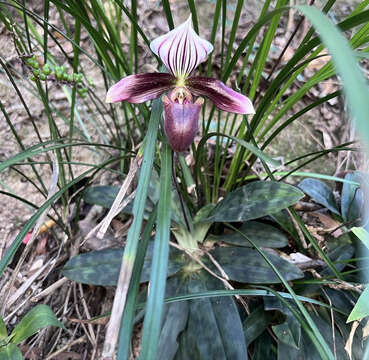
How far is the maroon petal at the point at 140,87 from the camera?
613 millimetres

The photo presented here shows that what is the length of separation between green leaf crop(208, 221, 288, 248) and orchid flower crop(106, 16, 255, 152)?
37 cm

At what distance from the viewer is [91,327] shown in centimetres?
86

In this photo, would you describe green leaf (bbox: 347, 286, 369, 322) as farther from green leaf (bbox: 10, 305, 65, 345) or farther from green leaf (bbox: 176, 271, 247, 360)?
green leaf (bbox: 10, 305, 65, 345)

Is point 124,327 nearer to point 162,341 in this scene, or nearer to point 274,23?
point 162,341

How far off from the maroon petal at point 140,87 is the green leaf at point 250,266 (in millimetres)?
459

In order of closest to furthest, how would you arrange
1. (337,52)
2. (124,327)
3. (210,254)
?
(337,52) → (124,327) → (210,254)

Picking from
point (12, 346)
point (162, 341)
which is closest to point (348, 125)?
point (162, 341)

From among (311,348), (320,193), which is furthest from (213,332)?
(320,193)

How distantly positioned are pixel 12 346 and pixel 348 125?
1312 mm

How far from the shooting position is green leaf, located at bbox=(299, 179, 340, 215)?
3.21ft

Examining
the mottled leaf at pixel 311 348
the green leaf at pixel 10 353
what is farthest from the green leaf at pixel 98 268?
the mottled leaf at pixel 311 348

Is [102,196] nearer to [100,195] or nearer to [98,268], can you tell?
[100,195]

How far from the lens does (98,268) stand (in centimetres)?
80

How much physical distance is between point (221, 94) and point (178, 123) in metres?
0.11
